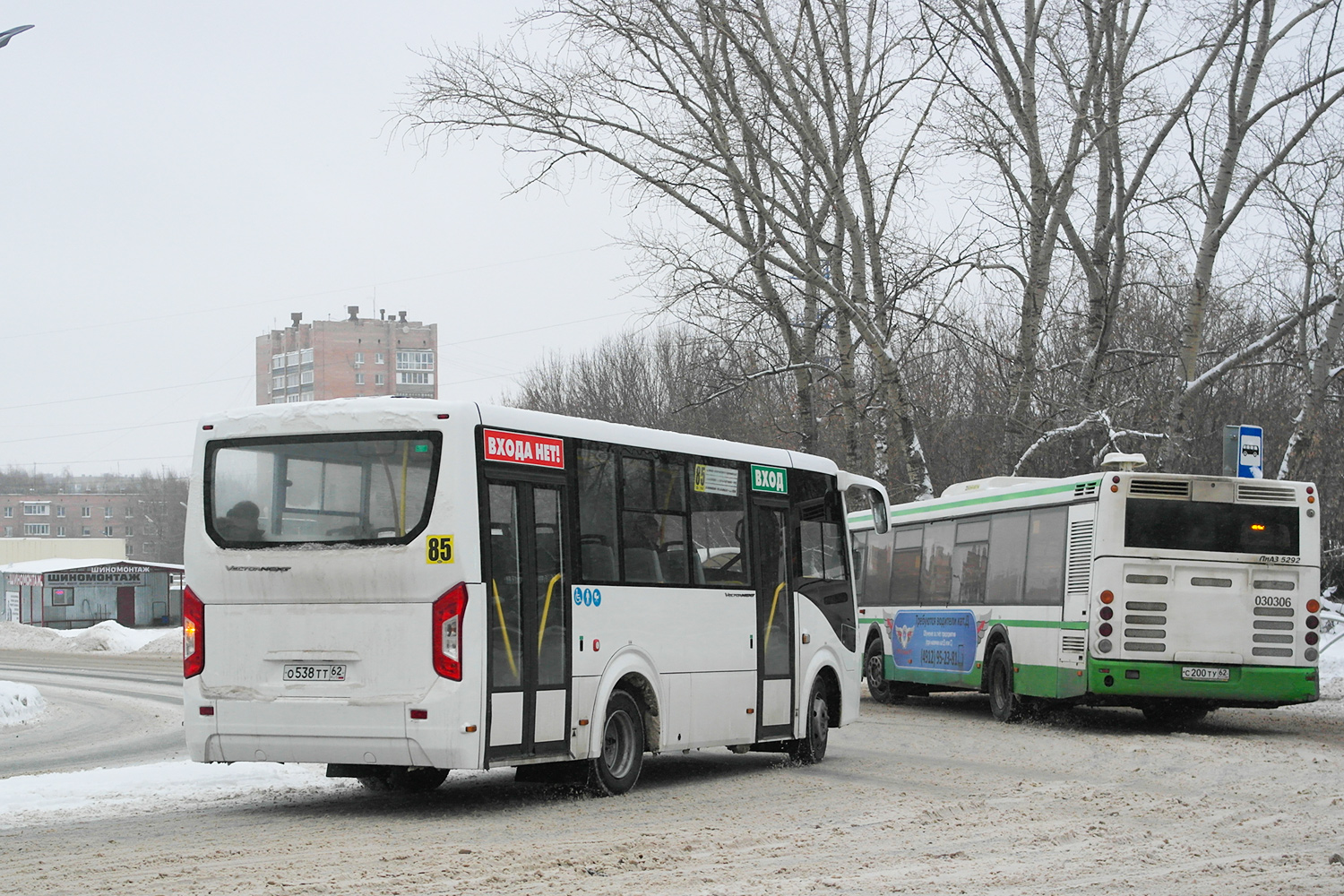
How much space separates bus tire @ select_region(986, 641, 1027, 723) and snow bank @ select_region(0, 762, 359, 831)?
357 inches

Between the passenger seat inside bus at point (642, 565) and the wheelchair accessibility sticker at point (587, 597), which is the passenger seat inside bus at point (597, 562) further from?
the passenger seat inside bus at point (642, 565)

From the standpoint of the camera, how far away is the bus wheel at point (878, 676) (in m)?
23.4

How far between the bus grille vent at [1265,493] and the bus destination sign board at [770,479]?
248 inches

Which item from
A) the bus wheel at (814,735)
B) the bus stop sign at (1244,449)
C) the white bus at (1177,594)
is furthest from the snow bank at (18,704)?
the bus stop sign at (1244,449)

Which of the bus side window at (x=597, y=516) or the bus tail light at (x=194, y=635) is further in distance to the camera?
the bus side window at (x=597, y=516)

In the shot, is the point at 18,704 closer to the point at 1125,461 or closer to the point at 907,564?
the point at 907,564

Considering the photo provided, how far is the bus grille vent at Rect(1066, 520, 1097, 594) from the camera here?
1775cm

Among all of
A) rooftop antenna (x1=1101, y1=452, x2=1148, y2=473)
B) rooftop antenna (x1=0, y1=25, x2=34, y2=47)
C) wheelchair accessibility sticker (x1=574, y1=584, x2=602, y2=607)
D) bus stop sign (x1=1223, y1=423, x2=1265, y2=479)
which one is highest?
rooftop antenna (x1=0, y1=25, x2=34, y2=47)

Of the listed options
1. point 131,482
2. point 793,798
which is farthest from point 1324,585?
point 131,482

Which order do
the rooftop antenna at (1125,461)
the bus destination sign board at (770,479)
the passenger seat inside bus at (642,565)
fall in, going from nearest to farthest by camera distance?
1. the passenger seat inside bus at (642,565)
2. the bus destination sign board at (770,479)
3. the rooftop antenna at (1125,461)

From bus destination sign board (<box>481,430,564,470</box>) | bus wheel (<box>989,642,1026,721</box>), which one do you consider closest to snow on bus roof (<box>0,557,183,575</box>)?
bus wheel (<box>989,642,1026,721</box>)

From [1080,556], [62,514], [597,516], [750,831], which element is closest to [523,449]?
[597,516]

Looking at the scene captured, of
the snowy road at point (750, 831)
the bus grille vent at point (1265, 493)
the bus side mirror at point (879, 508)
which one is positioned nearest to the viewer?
the snowy road at point (750, 831)

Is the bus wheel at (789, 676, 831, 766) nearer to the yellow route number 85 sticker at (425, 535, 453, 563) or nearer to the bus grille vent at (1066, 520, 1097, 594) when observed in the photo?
the bus grille vent at (1066, 520, 1097, 594)
